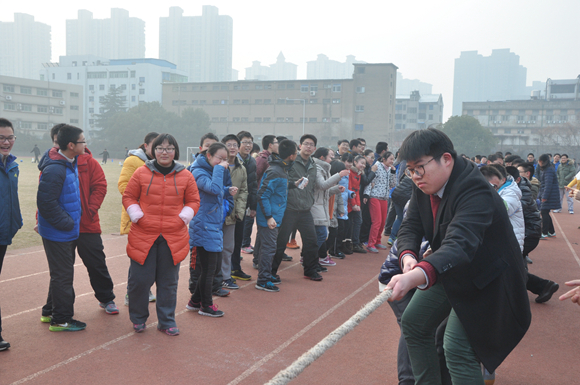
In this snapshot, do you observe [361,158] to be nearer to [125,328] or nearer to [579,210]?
[125,328]

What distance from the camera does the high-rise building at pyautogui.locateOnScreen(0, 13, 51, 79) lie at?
18362 centimetres

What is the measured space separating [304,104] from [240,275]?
7348 cm

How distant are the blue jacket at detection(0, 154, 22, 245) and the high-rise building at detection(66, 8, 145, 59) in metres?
201

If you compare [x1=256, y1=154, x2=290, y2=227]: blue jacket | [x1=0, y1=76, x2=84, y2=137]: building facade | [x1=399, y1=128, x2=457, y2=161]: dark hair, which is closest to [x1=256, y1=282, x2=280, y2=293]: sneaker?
[x1=256, y1=154, x2=290, y2=227]: blue jacket

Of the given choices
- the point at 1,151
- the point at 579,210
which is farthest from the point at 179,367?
the point at 579,210

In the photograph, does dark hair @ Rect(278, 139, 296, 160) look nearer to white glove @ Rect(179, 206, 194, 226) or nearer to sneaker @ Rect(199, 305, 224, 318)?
white glove @ Rect(179, 206, 194, 226)

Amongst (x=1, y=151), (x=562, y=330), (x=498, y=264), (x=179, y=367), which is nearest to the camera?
(x=498, y=264)

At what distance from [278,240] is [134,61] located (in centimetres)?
9795

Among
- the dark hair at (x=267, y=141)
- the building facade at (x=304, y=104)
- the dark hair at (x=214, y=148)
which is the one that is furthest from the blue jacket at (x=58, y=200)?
the building facade at (x=304, y=104)

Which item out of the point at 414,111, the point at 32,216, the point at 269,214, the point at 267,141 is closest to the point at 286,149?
the point at 269,214

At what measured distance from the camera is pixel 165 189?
4.71 m

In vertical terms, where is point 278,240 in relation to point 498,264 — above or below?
below

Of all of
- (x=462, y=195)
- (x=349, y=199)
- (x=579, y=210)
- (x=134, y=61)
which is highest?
(x=134, y=61)

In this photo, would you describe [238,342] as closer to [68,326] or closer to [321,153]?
[68,326]
